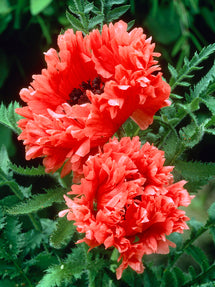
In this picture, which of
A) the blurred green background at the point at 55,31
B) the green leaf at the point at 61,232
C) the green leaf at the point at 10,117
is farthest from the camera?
the blurred green background at the point at 55,31

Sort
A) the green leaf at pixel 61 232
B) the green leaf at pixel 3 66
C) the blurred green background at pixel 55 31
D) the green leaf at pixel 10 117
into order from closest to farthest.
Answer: the green leaf at pixel 61 232, the green leaf at pixel 10 117, the blurred green background at pixel 55 31, the green leaf at pixel 3 66

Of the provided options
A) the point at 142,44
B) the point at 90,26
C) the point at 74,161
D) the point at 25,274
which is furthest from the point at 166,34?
the point at 25,274

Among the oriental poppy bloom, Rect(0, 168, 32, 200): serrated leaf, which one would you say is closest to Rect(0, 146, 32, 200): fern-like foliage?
Rect(0, 168, 32, 200): serrated leaf

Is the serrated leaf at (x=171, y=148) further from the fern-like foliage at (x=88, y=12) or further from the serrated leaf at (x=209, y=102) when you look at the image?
the fern-like foliage at (x=88, y=12)

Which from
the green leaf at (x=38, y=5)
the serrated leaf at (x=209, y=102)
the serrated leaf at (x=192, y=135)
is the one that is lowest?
the serrated leaf at (x=192, y=135)

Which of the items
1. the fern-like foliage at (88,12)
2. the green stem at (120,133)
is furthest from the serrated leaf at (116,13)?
the green stem at (120,133)

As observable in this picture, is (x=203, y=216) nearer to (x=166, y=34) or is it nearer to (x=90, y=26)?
(x=166, y=34)

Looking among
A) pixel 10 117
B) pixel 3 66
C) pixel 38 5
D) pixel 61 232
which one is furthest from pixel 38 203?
pixel 3 66
